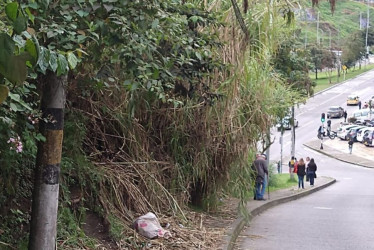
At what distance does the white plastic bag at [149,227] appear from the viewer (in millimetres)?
8711

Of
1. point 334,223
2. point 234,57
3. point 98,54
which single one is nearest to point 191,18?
point 98,54

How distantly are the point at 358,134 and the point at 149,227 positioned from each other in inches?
2101

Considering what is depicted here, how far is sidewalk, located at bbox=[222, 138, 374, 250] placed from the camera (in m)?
11.6

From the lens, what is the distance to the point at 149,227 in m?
8.76

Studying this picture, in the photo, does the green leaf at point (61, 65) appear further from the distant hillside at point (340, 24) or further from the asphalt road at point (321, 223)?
the distant hillside at point (340, 24)

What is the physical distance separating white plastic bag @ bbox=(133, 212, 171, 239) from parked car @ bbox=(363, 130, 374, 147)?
51608 mm

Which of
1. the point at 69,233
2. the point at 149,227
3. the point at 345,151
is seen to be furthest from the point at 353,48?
the point at 69,233

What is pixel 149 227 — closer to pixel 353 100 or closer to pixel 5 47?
pixel 5 47

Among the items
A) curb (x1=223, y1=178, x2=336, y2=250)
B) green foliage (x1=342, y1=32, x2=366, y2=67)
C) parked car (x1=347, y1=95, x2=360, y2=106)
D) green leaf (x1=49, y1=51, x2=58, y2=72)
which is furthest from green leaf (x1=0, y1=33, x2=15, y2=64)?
green foliage (x1=342, y1=32, x2=366, y2=67)

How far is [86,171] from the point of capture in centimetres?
849

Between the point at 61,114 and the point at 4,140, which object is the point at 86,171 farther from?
the point at 61,114

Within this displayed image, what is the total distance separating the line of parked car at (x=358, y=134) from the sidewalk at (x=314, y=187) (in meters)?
0.51

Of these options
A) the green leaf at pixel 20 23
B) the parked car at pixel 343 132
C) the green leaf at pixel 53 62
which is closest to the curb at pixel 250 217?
the green leaf at pixel 53 62

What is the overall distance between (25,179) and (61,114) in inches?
91.7
